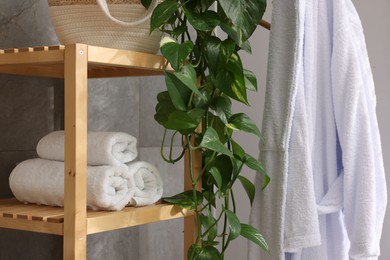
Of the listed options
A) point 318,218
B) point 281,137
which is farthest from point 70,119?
point 318,218

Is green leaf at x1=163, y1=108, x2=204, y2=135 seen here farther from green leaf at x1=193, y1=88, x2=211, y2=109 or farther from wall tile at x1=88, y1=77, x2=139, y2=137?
wall tile at x1=88, y1=77, x2=139, y2=137

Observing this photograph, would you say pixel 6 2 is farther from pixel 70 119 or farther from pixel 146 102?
pixel 146 102

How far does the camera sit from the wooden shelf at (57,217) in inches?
49.4

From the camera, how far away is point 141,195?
147 centimetres

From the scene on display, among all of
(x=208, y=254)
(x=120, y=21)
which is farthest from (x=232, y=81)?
(x=208, y=254)

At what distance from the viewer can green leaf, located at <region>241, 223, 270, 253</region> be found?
1.47 metres

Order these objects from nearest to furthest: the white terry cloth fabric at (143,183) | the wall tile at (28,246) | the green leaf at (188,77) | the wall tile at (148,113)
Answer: the green leaf at (188,77), the white terry cloth fabric at (143,183), the wall tile at (28,246), the wall tile at (148,113)

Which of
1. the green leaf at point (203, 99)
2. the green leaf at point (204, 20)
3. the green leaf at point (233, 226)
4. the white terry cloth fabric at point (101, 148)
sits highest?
the green leaf at point (204, 20)

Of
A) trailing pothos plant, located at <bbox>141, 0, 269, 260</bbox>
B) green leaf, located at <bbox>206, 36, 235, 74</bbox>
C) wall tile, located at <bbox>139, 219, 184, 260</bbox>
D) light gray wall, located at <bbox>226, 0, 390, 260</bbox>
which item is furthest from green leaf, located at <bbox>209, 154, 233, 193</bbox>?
light gray wall, located at <bbox>226, 0, 390, 260</bbox>

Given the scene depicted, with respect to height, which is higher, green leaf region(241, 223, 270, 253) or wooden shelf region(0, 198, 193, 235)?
wooden shelf region(0, 198, 193, 235)

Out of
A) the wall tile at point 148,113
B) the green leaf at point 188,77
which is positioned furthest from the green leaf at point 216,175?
the wall tile at point 148,113

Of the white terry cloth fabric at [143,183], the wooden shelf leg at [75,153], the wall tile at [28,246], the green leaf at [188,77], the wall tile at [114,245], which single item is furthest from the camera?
the wall tile at [114,245]

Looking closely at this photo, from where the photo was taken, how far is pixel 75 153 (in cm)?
123

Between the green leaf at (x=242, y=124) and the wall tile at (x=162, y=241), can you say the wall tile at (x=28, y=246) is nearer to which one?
the wall tile at (x=162, y=241)
